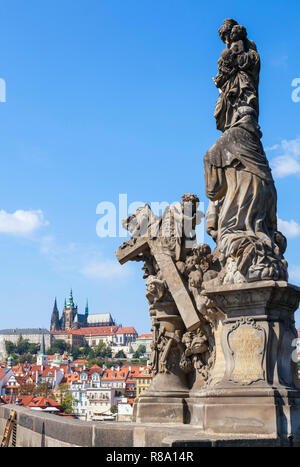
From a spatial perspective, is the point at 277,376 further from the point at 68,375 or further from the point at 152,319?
the point at 68,375

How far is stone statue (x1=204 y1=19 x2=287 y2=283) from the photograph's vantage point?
6727 mm

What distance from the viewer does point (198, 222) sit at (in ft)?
31.7

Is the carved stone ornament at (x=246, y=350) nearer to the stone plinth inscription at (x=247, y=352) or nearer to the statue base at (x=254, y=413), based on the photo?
the stone plinth inscription at (x=247, y=352)

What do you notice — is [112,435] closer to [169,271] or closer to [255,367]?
[255,367]

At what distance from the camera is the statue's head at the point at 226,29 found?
8.00m

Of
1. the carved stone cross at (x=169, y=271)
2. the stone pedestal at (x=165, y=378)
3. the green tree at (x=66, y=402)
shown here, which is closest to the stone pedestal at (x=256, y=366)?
the carved stone cross at (x=169, y=271)

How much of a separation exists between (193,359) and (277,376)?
7.94ft

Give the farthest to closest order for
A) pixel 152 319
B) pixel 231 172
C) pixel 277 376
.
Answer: pixel 152 319, pixel 231 172, pixel 277 376

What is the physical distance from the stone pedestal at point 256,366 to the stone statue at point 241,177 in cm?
21

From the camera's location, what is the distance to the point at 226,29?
8.00 m

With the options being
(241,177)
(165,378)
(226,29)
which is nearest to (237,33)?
(226,29)

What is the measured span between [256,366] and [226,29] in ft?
13.4

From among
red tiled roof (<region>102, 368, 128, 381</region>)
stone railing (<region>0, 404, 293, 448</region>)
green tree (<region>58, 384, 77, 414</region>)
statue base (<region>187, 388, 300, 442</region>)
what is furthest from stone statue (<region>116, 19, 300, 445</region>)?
red tiled roof (<region>102, 368, 128, 381</region>)

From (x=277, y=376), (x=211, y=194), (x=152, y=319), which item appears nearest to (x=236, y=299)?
(x=277, y=376)
